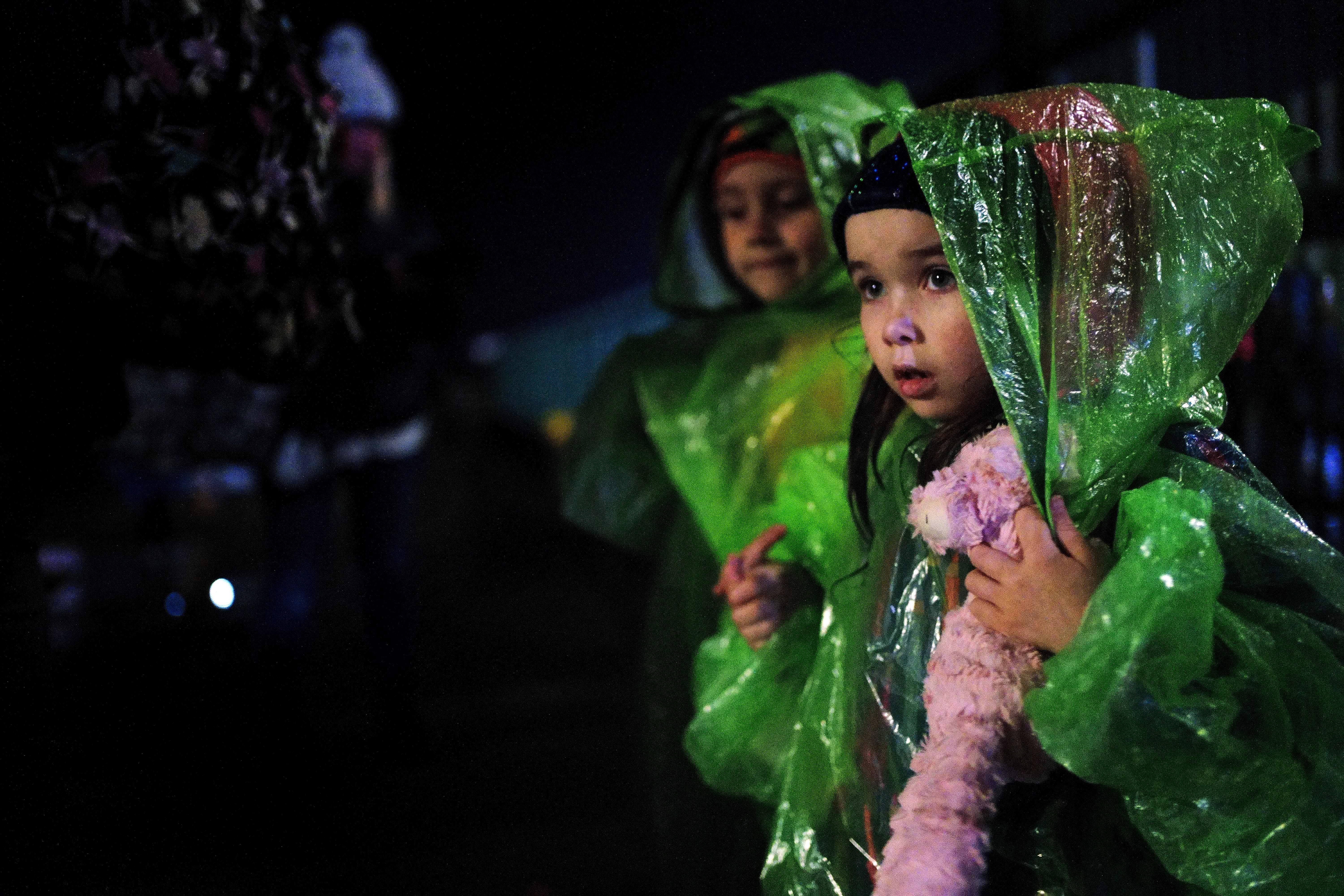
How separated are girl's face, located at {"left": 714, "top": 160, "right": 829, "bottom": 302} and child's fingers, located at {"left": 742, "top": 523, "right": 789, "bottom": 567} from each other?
31cm

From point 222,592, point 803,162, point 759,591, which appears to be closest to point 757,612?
point 759,591

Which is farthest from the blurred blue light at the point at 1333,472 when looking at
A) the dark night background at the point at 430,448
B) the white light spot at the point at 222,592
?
the white light spot at the point at 222,592

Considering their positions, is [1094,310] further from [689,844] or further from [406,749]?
[406,749]

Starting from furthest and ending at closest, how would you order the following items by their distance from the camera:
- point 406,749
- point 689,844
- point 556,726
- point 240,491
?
point 240,491 < point 556,726 < point 406,749 < point 689,844

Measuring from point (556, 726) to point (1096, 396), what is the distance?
64.2 inches

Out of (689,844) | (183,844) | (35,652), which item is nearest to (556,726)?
(183,844)

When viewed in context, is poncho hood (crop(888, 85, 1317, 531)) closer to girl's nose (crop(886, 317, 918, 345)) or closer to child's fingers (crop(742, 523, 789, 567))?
girl's nose (crop(886, 317, 918, 345))

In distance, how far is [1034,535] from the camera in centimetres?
66

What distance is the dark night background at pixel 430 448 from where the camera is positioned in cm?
93

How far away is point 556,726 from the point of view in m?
2.07

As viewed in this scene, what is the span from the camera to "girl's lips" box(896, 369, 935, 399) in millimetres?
762

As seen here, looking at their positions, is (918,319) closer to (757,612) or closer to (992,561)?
(992,561)

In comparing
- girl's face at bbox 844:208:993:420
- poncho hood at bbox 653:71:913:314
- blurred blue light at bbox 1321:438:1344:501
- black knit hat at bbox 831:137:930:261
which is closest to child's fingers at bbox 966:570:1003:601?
girl's face at bbox 844:208:993:420

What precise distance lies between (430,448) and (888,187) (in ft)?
5.20
